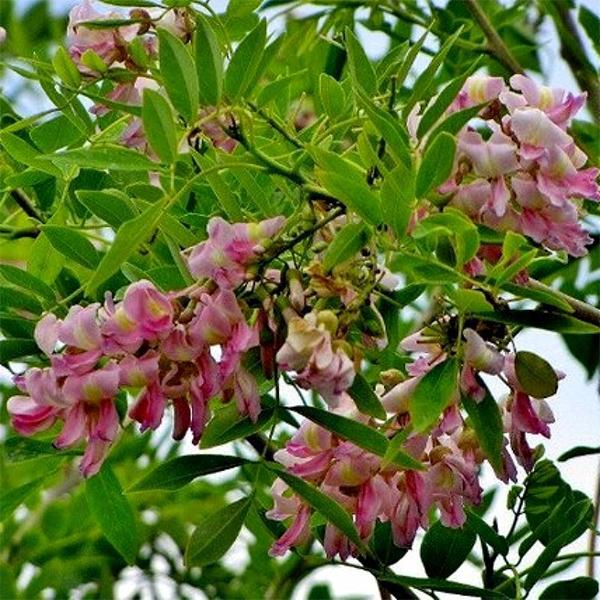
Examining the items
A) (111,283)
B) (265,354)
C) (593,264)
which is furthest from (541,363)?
(593,264)

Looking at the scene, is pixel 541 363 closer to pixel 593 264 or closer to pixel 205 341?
pixel 205 341

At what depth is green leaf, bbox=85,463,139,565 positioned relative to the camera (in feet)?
3.34

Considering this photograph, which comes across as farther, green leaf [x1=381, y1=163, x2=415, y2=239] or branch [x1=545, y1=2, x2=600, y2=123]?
branch [x1=545, y1=2, x2=600, y2=123]

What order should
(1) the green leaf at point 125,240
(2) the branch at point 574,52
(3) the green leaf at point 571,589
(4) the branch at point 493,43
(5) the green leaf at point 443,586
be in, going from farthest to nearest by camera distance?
1. (2) the branch at point 574,52
2. (4) the branch at point 493,43
3. (3) the green leaf at point 571,589
4. (5) the green leaf at point 443,586
5. (1) the green leaf at point 125,240

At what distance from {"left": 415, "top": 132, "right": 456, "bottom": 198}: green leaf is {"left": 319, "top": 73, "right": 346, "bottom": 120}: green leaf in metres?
0.16

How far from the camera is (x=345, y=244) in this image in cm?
77

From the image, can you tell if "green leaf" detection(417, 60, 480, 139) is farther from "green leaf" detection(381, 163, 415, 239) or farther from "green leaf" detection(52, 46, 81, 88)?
"green leaf" detection(52, 46, 81, 88)

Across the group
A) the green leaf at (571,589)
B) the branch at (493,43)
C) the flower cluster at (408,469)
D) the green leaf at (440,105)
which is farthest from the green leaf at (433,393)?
the branch at (493,43)

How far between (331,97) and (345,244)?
0.17 m

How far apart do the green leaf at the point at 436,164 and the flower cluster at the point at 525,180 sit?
31 millimetres

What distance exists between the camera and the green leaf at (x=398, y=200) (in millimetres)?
756

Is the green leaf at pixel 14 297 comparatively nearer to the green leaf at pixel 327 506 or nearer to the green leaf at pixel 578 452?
the green leaf at pixel 327 506

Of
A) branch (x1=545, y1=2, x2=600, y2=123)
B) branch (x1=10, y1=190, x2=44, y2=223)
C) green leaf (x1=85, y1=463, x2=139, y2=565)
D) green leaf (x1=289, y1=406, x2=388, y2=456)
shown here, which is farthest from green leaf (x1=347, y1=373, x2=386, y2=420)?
branch (x1=545, y1=2, x2=600, y2=123)

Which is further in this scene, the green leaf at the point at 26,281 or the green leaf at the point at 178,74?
the green leaf at the point at 26,281
